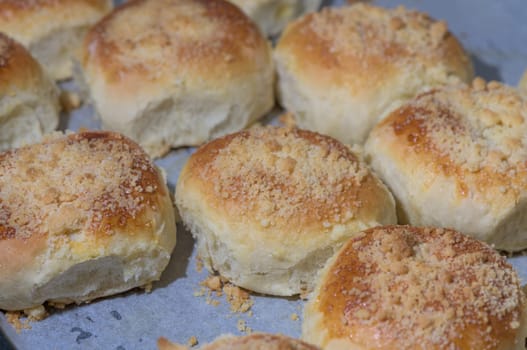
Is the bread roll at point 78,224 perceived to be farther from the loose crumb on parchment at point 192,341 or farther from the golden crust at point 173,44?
the golden crust at point 173,44

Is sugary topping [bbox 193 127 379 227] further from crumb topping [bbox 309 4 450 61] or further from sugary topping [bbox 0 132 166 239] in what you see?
crumb topping [bbox 309 4 450 61]

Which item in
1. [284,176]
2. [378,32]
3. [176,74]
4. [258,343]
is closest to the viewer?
[258,343]

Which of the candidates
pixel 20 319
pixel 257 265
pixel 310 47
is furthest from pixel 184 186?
pixel 310 47

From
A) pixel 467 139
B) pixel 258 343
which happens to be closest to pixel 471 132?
pixel 467 139

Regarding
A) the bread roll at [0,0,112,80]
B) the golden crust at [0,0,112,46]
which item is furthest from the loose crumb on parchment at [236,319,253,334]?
the golden crust at [0,0,112,46]

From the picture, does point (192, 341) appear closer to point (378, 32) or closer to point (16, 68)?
point (16, 68)

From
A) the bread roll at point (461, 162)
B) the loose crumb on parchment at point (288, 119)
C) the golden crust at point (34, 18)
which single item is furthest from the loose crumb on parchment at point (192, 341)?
the golden crust at point (34, 18)

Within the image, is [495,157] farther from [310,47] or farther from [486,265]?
[310,47]
